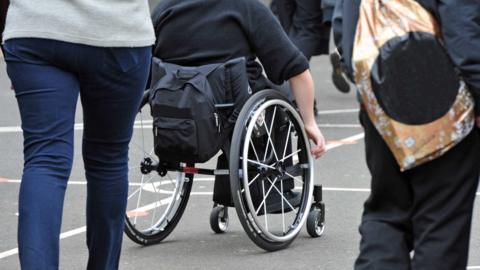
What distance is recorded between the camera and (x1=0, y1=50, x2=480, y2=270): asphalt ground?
19.7 feet

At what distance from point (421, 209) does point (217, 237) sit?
2381 millimetres

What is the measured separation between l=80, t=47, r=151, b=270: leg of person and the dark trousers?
0.84 metres

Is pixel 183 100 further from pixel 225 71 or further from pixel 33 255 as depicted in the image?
pixel 33 255

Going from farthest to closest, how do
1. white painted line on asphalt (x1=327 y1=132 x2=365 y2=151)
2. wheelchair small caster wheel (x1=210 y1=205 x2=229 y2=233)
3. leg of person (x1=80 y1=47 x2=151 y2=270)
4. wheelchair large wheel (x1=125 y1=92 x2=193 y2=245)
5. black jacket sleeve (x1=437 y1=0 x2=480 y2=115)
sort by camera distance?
white painted line on asphalt (x1=327 y1=132 x2=365 y2=151)
wheelchair small caster wheel (x1=210 y1=205 x2=229 y2=233)
wheelchair large wheel (x1=125 y1=92 x2=193 y2=245)
leg of person (x1=80 y1=47 x2=151 y2=270)
black jacket sleeve (x1=437 y1=0 x2=480 y2=115)

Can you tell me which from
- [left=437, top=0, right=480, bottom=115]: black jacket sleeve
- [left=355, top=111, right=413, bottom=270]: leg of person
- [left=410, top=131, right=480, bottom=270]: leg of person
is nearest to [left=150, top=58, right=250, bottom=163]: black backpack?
[left=355, top=111, right=413, bottom=270]: leg of person

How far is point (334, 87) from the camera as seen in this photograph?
1360cm

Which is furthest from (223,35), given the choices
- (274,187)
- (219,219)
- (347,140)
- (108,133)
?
(347,140)

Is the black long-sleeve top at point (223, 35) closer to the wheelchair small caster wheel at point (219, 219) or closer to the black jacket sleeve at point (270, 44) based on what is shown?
the black jacket sleeve at point (270, 44)

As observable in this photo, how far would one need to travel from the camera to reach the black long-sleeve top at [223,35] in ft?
20.0

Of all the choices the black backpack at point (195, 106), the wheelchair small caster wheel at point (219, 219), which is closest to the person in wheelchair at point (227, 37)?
the black backpack at point (195, 106)

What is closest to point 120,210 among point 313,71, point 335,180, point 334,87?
point 335,180

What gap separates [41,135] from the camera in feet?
14.8

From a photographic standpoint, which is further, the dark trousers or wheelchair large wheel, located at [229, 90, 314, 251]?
wheelchair large wheel, located at [229, 90, 314, 251]

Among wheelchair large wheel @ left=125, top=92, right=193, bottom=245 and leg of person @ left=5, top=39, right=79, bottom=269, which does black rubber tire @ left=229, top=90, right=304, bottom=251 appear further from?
leg of person @ left=5, top=39, right=79, bottom=269
